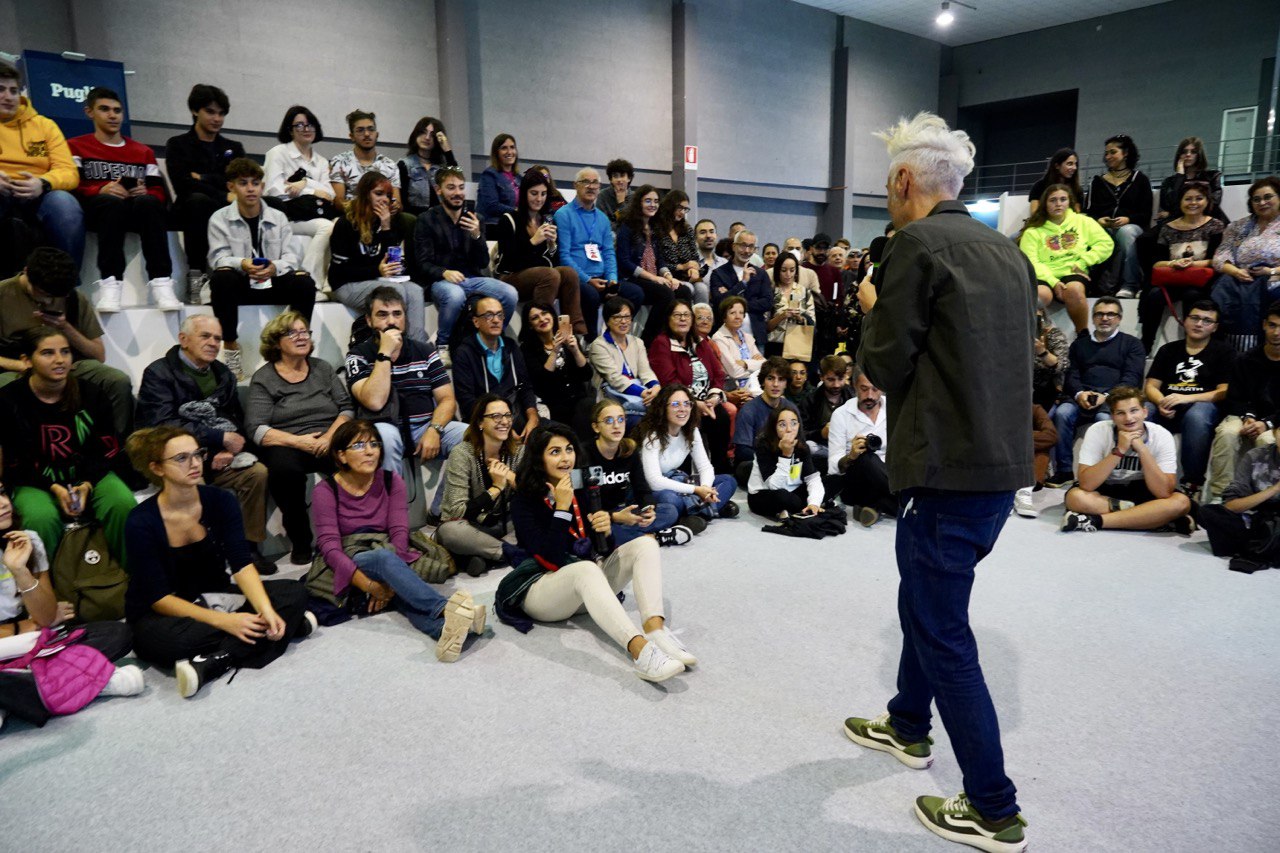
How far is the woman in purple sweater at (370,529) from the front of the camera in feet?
10.1

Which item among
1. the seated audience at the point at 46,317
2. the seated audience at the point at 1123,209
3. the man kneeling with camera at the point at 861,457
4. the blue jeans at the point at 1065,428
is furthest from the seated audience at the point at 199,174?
the seated audience at the point at 1123,209

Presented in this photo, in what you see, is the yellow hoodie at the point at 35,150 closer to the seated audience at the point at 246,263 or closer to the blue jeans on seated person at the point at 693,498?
the seated audience at the point at 246,263

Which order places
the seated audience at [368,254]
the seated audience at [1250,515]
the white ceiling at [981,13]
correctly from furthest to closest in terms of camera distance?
1. the white ceiling at [981,13]
2. the seated audience at [368,254]
3. the seated audience at [1250,515]

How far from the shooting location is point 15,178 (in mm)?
3906

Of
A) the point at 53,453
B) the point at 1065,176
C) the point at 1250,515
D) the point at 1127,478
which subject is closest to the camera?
the point at 53,453

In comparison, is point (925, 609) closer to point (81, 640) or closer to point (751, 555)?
point (751, 555)

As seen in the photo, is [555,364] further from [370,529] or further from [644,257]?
[370,529]

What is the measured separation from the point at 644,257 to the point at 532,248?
943 mm

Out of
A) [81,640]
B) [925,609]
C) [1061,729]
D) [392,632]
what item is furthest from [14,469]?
[1061,729]

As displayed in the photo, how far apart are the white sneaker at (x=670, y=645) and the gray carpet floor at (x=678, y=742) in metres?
0.07

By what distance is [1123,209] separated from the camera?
6.29 meters

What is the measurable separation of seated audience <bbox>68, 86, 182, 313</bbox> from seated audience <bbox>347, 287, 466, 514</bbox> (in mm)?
1151

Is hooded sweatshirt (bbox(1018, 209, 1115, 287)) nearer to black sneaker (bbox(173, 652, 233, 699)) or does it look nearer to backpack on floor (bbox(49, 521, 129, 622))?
black sneaker (bbox(173, 652, 233, 699))

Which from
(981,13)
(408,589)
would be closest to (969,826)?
(408,589)
